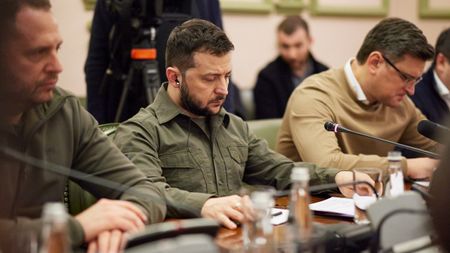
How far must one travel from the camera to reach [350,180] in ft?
6.02

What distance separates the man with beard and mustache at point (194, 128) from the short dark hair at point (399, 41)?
660mm

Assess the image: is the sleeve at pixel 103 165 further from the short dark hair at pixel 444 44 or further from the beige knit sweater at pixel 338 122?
the short dark hair at pixel 444 44

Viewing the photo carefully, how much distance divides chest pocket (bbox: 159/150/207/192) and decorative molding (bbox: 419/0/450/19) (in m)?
3.21

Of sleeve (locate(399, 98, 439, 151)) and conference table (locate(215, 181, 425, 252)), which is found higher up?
conference table (locate(215, 181, 425, 252))

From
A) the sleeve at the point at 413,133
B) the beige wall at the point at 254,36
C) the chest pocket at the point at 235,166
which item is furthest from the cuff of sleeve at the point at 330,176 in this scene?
the beige wall at the point at 254,36

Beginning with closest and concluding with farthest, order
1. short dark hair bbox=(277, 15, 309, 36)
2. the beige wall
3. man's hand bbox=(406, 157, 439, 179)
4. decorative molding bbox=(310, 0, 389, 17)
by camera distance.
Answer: man's hand bbox=(406, 157, 439, 179), the beige wall, short dark hair bbox=(277, 15, 309, 36), decorative molding bbox=(310, 0, 389, 17)

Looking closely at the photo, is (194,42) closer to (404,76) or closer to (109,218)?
(109,218)

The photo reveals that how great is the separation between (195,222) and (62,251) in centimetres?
22

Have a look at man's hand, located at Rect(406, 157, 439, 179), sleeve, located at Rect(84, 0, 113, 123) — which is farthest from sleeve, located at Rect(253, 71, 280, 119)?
man's hand, located at Rect(406, 157, 439, 179)

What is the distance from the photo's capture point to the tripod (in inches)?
96.1

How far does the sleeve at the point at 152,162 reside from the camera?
5.26 ft

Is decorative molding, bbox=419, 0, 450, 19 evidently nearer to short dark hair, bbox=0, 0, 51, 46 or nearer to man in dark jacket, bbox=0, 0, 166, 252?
man in dark jacket, bbox=0, 0, 166, 252

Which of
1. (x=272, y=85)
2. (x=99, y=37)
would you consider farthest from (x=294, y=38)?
(x=99, y=37)

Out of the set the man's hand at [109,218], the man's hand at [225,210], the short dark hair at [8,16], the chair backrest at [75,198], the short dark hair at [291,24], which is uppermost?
the short dark hair at [8,16]
